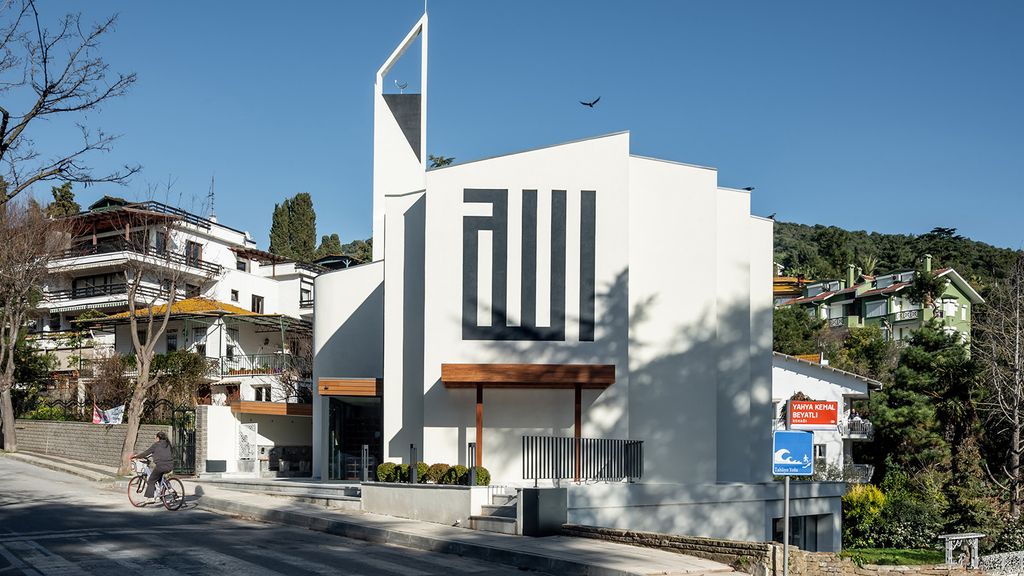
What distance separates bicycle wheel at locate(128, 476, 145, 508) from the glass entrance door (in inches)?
301

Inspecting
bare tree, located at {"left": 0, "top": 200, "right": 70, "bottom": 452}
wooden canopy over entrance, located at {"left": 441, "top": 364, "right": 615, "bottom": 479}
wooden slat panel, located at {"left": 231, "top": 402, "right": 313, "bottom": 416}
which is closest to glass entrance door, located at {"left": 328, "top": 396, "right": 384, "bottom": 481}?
wooden slat panel, located at {"left": 231, "top": 402, "right": 313, "bottom": 416}

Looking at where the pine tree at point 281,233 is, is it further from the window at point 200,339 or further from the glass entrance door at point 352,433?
Answer: the glass entrance door at point 352,433

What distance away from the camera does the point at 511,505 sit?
792 inches

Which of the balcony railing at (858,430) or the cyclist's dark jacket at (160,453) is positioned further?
the balcony railing at (858,430)

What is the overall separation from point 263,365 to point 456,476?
25.7 metres

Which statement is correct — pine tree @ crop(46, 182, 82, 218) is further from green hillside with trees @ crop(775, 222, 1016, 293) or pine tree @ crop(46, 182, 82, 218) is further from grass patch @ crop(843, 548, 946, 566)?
green hillside with trees @ crop(775, 222, 1016, 293)

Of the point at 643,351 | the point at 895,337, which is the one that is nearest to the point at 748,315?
the point at 643,351

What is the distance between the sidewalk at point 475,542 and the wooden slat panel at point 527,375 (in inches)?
160

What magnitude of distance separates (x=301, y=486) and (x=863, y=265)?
268 feet

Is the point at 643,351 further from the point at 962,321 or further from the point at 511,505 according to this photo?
the point at 962,321

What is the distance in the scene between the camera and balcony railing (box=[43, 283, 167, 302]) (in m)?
53.3

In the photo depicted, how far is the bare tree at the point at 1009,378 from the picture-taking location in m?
38.7

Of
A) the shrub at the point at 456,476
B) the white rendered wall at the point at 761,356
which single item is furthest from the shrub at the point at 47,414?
the white rendered wall at the point at 761,356

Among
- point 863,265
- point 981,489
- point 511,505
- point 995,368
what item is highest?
point 863,265
